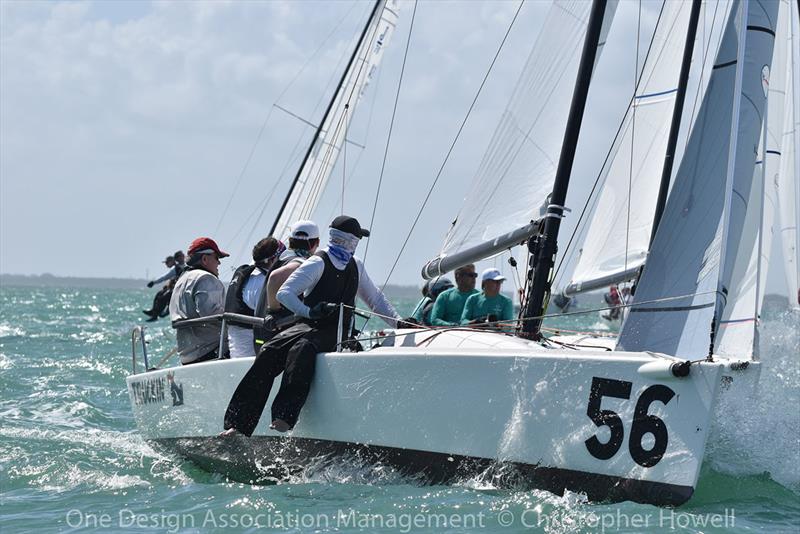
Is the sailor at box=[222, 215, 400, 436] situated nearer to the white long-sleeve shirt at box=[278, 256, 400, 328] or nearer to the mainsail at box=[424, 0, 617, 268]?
the white long-sleeve shirt at box=[278, 256, 400, 328]

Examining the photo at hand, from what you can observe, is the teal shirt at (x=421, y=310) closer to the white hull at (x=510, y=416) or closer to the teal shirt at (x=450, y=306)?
the teal shirt at (x=450, y=306)

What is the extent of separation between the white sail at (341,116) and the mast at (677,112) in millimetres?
4499

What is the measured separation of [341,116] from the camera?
1500 cm

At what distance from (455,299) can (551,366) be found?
2.73m

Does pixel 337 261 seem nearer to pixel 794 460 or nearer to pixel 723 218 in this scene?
pixel 723 218

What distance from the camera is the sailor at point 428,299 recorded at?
29.7 ft

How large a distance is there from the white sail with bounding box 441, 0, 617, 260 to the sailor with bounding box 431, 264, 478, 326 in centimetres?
74

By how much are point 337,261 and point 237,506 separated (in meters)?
1.51

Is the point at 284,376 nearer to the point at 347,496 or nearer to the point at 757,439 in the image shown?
the point at 347,496

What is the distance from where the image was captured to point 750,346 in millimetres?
7945

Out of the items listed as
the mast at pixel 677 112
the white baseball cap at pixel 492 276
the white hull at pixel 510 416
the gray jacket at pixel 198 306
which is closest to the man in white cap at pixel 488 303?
the white baseball cap at pixel 492 276

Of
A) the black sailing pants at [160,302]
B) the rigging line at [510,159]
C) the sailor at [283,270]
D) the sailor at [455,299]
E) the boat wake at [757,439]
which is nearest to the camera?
the boat wake at [757,439]

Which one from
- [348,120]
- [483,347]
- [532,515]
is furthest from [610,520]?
[348,120]

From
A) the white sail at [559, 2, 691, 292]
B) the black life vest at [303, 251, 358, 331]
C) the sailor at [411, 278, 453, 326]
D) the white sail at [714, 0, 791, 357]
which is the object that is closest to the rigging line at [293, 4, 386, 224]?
the white sail at [559, 2, 691, 292]
